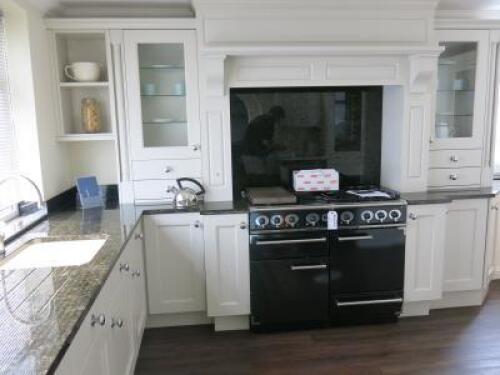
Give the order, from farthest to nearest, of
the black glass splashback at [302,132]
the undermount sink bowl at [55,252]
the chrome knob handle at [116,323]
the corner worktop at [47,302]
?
the black glass splashback at [302,132], the undermount sink bowl at [55,252], the chrome knob handle at [116,323], the corner worktop at [47,302]

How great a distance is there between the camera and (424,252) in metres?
3.00

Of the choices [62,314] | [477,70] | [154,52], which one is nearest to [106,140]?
[154,52]

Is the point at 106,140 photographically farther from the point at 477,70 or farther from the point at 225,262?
the point at 477,70

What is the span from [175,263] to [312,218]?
100 cm

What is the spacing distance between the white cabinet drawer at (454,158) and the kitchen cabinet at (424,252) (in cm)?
50

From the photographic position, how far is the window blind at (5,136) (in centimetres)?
246

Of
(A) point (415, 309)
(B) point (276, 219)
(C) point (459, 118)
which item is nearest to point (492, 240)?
(A) point (415, 309)

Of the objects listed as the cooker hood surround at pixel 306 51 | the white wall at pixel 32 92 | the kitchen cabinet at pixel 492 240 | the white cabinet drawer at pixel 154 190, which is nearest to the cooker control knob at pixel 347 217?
the cooker hood surround at pixel 306 51

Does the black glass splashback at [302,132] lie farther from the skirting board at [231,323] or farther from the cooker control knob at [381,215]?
the skirting board at [231,323]

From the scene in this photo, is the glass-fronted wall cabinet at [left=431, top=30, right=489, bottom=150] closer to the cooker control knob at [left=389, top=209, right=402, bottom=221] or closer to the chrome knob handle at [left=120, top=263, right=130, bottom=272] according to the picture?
the cooker control knob at [left=389, top=209, right=402, bottom=221]

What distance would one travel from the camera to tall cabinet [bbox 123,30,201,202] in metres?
2.88

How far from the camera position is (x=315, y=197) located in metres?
3.01

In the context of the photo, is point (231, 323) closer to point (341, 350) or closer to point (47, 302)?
point (341, 350)

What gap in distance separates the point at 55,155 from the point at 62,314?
1.90 meters
